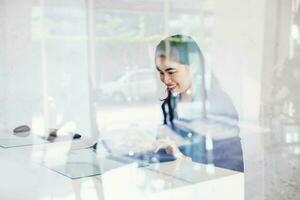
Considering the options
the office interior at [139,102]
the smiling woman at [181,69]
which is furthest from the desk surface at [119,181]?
the smiling woman at [181,69]

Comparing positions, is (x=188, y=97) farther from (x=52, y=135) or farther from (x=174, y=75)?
(x=52, y=135)

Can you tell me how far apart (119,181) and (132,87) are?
0.48 m

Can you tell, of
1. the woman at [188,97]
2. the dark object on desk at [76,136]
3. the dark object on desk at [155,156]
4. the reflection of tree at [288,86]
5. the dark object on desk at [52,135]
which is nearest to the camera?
the reflection of tree at [288,86]

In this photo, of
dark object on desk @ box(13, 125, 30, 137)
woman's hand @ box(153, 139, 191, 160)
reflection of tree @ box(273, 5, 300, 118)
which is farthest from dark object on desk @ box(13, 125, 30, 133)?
reflection of tree @ box(273, 5, 300, 118)

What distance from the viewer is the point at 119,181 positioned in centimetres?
184

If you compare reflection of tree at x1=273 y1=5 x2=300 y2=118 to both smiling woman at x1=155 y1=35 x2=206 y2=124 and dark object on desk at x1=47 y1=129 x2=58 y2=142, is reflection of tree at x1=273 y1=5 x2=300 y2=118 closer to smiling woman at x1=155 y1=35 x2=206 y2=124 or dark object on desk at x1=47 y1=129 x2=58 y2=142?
smiling woman at x1=155 y1=35 x2=206 y2=124

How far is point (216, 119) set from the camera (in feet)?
5.18

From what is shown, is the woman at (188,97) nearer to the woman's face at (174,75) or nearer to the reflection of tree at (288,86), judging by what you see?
the woman's face at (174,75)

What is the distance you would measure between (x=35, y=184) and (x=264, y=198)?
1.18 m

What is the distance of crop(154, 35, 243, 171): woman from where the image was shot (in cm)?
158

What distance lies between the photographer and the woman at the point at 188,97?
1578 millimetres

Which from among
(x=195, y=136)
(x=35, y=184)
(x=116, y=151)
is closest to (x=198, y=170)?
(x=195, y=136)

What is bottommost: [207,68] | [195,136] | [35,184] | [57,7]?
[35,184]

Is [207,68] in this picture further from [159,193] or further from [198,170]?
[159,193]
